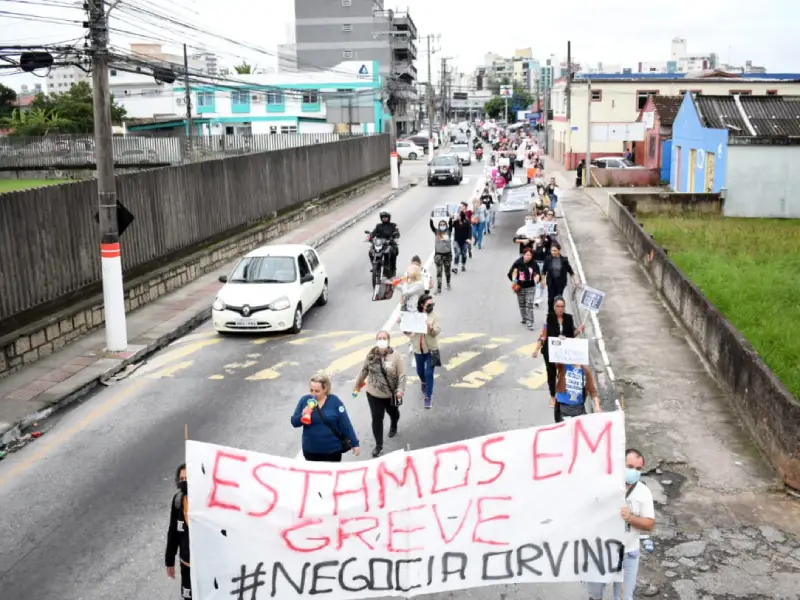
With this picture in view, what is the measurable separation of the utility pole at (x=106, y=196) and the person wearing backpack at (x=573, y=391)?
27.7 ft

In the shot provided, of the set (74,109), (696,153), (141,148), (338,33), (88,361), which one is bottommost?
(88,361)

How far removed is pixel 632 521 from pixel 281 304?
35.5ft

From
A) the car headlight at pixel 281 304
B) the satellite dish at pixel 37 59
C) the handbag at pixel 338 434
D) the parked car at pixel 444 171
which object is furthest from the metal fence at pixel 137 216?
the parked car at pixel 444 171

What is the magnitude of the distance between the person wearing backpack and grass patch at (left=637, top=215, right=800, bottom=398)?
122 inches

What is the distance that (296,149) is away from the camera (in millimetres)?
34000

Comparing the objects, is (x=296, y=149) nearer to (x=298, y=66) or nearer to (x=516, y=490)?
(x=516, y=490)

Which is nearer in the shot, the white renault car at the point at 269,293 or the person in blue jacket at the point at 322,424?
the person in blue jacket at the point at 322,424

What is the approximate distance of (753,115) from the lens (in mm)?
35812

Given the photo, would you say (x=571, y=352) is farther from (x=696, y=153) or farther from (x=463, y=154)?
(x=463, y=154)

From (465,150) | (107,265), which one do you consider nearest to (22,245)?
(107,265)

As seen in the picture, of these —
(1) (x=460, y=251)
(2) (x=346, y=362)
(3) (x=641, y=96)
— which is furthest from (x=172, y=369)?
(3) (x=641, y=96)

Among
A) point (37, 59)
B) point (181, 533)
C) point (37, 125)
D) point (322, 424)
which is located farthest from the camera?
point (37, 125)

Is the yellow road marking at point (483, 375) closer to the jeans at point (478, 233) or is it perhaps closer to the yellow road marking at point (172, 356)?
the yellow road marking at point (172, 356)

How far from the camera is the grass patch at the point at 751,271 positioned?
1392 centimetres
